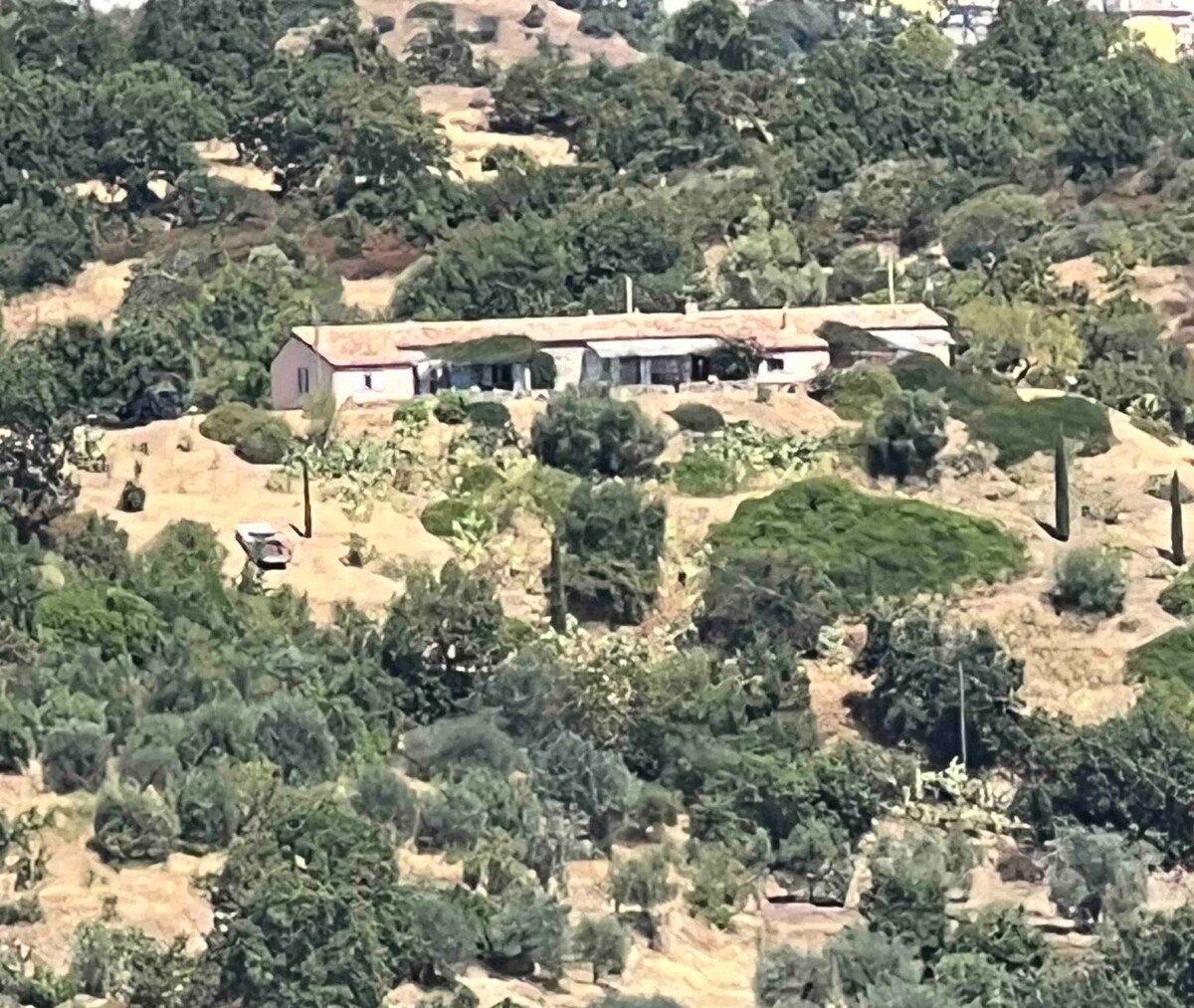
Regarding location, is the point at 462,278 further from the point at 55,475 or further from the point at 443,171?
the point at 55,475

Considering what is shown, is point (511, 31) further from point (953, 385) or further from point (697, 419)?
point (697, 419)

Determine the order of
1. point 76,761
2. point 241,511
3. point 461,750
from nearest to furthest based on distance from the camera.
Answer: point 76,761
point 461,750
point 241,511

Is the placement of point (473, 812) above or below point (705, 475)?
above

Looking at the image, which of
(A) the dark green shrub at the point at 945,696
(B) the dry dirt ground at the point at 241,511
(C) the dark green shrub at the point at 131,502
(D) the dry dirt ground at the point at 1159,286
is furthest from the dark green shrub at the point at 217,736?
(D) the dry dirt ground at the point at 1159,286

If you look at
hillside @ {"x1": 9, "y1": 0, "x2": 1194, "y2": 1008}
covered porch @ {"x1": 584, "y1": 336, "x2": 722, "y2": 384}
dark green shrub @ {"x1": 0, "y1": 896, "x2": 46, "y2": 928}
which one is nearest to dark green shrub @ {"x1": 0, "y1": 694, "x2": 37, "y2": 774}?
hillside @ {"x1": 9, "y1": 0, "x2": 1194, "y2": 1008}

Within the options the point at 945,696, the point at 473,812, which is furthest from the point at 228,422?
the point at 473,812
